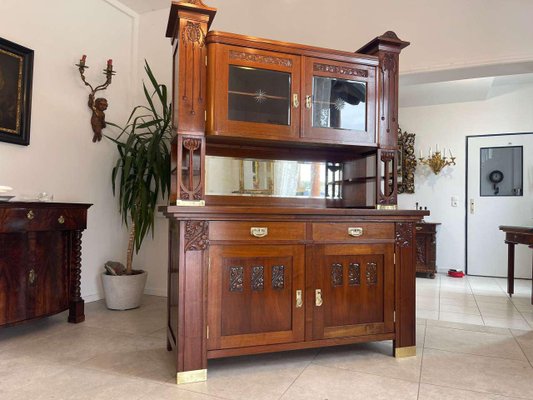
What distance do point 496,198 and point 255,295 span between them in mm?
4692

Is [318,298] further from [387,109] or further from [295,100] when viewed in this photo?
[387,109]

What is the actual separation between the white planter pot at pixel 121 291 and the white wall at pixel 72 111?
1.06ft

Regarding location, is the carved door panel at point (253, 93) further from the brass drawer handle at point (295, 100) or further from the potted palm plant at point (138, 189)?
the potted palm plant at point (138, 189)

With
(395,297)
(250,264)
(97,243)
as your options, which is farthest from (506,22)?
(97,243)

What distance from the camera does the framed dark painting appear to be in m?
2.58

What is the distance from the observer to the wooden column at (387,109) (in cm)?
229

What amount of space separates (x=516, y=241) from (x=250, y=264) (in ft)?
11.2

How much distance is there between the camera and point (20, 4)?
8.89 ft

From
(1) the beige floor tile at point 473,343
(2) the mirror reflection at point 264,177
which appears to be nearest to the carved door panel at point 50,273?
(2) the mirror reflection at point 264,177

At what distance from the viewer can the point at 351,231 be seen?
2137mm

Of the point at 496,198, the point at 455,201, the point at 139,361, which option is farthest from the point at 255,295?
the point at 496,198

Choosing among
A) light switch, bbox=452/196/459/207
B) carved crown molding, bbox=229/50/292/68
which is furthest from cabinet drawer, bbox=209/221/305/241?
light switch, bbox=452/196/459/207

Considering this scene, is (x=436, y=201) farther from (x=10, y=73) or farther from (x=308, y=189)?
(x=10, y=73)

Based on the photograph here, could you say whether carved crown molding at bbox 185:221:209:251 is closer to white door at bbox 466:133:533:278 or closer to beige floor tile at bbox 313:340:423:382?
beige floor tile at bbox 313:340:423:382
